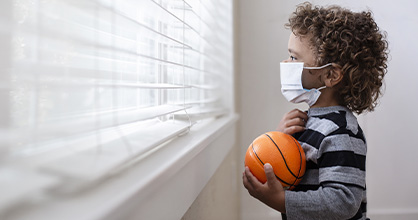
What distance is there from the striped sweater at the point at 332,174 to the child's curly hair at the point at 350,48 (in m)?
0.13

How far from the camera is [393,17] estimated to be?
9.87ft

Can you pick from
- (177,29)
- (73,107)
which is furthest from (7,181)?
(177,29)

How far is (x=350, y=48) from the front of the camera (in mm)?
1391

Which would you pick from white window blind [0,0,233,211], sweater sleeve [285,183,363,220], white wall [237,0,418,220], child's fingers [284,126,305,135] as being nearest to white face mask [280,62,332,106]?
child's fingers [284,126,305,135]

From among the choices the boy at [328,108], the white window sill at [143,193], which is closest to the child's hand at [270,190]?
the boy at [328,108]

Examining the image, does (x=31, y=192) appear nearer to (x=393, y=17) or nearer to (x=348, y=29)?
(x=348, y=29)

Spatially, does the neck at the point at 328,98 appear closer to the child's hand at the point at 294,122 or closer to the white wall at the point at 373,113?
the child's hand at the point at 294,122

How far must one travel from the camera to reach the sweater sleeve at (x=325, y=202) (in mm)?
1210

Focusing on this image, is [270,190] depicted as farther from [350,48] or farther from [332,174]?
[350,48]

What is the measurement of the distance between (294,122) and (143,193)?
95 centimetres

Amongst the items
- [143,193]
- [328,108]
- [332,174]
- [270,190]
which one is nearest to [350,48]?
[328,108]

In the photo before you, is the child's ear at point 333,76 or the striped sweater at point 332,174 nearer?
the striped sweater at point 332,174

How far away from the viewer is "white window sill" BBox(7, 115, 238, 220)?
1.57 feet

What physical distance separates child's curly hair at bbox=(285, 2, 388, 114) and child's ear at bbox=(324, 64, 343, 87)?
14 millimetres
